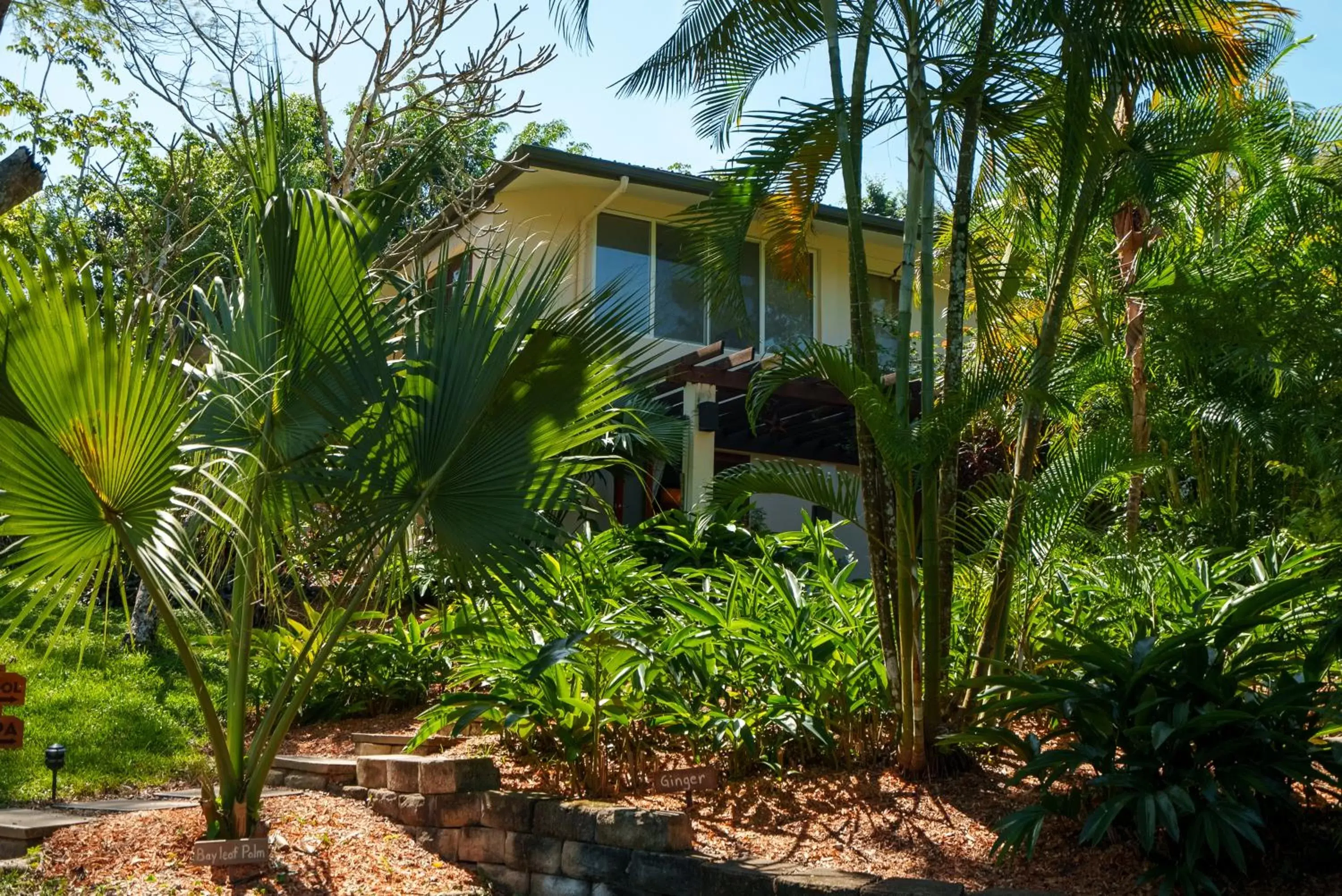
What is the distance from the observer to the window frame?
554 inches

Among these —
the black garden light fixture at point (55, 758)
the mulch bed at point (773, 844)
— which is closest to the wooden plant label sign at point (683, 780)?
the mulch bed at point (773, 844)

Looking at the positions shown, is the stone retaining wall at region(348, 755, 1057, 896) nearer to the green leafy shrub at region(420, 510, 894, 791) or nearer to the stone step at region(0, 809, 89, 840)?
the green leafy shrub at region(420, 510, 894, 791)

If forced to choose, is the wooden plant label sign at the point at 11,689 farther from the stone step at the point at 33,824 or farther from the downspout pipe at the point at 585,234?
the downspout pipe at the point at 585,234

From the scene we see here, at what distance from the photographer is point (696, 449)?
11.7 m

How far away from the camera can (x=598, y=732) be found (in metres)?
6.05

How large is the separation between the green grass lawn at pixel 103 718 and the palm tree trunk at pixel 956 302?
11.9ft

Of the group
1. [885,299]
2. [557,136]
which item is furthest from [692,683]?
[557,136]

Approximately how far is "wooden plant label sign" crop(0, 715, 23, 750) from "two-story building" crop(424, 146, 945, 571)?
21.3 feet

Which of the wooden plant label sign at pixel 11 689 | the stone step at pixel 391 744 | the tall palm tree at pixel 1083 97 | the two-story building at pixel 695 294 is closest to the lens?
the tall palm tree at pixel 1083 97

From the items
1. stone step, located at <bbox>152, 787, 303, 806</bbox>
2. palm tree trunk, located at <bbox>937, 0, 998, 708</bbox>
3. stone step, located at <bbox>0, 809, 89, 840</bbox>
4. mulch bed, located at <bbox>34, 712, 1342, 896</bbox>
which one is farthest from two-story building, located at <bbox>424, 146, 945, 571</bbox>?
stone step, located at <bbox>0, 809, 89, 840</bbox>

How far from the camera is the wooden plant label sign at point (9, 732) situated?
5664 mm

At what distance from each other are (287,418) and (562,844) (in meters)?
2.33

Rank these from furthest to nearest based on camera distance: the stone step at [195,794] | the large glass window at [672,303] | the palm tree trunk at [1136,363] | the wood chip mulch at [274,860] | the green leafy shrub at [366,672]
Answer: the large glass window at [672,303]
the palm tree trunk at [1136,363]
the green leafy shrub at [366,672]
the stone step at [195,794]
the wood chip mulch at [274,860]

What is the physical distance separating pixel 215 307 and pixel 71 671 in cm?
575
